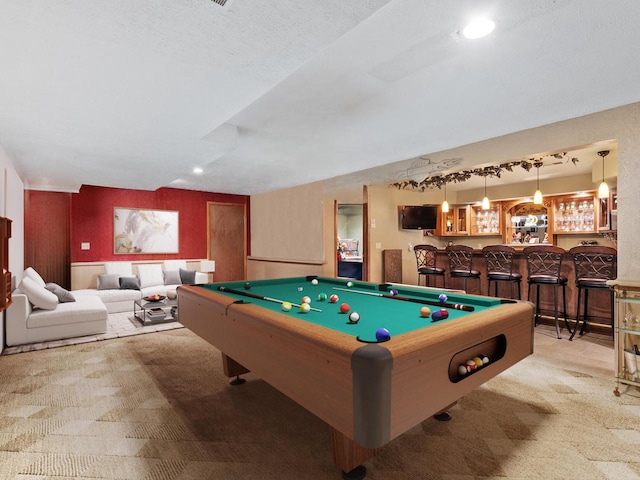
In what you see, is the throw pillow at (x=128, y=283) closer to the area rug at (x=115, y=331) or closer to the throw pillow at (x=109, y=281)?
the throw pillow at (x=109, y=281)

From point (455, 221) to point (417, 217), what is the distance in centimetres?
201

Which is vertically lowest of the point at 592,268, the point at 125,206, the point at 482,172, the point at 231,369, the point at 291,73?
the point at 231,369

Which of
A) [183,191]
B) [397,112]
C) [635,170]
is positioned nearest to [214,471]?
[397,112]

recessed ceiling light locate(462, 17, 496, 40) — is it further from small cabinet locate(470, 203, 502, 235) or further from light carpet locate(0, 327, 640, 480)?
small cabinet locate(470, 203, 502, 235)

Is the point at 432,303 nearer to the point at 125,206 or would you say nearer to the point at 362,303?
the point at 362,303

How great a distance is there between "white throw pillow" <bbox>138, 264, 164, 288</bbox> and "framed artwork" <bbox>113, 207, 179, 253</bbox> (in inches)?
22.0

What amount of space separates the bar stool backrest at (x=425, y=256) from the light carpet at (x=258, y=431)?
324cm

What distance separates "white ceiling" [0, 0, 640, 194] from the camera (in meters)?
1.60

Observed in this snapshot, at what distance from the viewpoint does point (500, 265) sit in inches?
216

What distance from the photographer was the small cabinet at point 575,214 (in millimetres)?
6755

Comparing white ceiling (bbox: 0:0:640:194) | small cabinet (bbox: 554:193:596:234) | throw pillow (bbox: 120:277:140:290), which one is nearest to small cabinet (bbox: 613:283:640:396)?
white ceiling (bbox: 0:0:640:194)

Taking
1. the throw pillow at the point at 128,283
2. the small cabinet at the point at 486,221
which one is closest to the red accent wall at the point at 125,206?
the throw pillow at the point at 128,283

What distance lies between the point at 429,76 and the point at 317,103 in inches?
37.1

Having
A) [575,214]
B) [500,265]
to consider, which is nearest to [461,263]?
[500,265]
